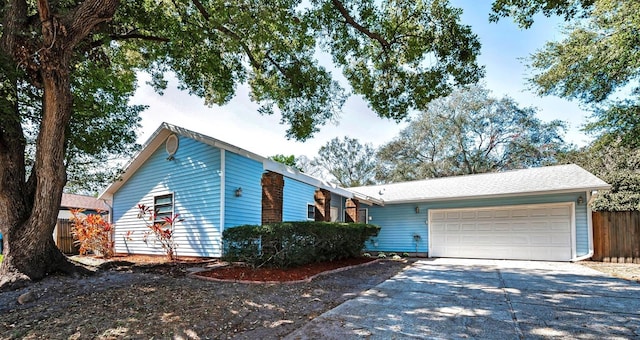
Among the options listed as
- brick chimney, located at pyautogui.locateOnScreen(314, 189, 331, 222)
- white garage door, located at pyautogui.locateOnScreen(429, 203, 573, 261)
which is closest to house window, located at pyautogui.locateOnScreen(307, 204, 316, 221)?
brick chimney, located at pyautogui.locateOnScreen(314, 189, 331, 222)

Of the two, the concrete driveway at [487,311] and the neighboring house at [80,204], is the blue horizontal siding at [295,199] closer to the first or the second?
the concrete driveway at [487,311]

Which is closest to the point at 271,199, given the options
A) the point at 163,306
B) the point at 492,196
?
the point at 163,306

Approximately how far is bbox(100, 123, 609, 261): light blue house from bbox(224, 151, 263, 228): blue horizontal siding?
29 mm

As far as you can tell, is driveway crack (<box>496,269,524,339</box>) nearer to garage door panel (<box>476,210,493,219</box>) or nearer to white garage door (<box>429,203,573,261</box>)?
white garage door (<box>429,203,573,261</box>)

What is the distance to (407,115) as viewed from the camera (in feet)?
30.8

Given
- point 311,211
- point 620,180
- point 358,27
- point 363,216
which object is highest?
point 358,27

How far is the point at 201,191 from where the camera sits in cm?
948

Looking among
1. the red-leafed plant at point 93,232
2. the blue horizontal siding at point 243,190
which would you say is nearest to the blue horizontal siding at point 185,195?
the blue horizontal siding at point 243,190

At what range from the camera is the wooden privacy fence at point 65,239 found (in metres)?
12.6

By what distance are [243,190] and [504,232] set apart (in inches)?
372

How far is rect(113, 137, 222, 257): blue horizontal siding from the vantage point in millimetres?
9188

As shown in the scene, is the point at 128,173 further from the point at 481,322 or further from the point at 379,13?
the point at 481,322

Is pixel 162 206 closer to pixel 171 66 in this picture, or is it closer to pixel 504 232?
pixel 171 66

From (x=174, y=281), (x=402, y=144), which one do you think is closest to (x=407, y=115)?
(x=174, y=281)
